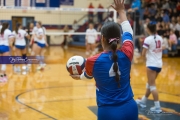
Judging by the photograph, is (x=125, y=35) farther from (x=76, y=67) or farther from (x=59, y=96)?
(x=59, y=96)

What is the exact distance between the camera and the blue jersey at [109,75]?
10.0 feet

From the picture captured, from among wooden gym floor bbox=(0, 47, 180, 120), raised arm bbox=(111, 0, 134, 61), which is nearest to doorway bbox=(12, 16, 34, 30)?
wooden gym floor bbox=(0, 47, 180, 120)

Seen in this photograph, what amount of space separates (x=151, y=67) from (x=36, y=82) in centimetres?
433

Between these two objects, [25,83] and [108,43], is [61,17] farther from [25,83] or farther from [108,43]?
[108,43]

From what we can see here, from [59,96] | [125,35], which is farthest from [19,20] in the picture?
[125,35]

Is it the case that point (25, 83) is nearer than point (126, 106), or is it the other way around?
point (126, 106)

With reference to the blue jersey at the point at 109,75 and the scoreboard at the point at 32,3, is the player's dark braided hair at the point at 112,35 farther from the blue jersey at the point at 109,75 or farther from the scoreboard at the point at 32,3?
the scoreboard at the point at 32,3

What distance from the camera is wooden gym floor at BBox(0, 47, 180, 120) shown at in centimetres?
650

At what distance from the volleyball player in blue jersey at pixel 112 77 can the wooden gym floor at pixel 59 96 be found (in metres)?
3.27

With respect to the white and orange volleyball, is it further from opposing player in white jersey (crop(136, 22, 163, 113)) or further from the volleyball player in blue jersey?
opposing player in white jersey (crop(136, 22, 163, 113))

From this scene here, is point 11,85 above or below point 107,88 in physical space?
below

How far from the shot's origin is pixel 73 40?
82.1 ft

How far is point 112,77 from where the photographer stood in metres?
3.05

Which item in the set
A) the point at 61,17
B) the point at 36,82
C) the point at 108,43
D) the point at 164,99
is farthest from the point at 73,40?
the point at 108,43
